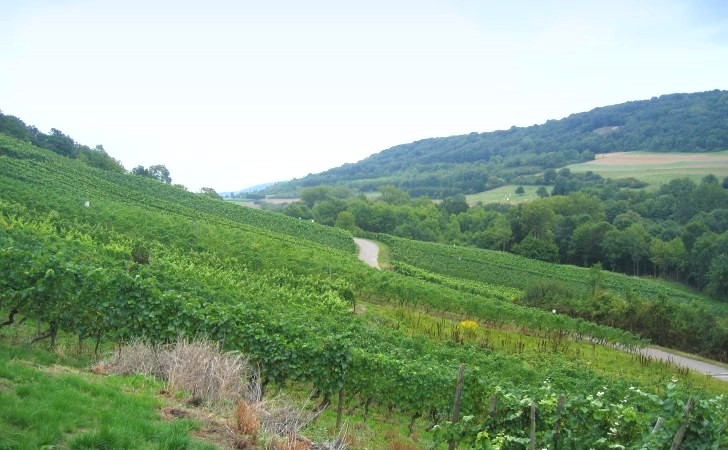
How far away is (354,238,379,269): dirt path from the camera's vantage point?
5997cm

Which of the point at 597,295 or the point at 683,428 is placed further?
the point at 597,295

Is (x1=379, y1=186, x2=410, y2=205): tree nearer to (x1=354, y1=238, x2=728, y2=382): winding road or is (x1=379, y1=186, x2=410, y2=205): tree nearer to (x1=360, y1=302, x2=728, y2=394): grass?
(x1=354, y1=238, x2=728, y2=382): winding road

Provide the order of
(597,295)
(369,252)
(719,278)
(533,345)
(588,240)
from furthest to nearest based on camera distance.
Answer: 1. (588,240)
2. (369,252)
3. (719,278)
4. (597,295)
5. (533,345)

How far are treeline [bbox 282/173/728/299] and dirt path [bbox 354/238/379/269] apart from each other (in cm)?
1310

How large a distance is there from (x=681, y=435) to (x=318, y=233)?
2484 inches

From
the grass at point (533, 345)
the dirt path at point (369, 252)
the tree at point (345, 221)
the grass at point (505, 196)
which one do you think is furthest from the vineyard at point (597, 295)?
the grass at point (505, 196)

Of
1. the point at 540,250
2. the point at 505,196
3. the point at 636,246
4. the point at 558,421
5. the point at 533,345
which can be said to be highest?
the point at 558,421

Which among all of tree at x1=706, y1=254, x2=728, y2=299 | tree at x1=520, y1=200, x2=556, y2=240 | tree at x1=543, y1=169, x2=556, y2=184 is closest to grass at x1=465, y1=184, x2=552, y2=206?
tree at x1=543, y1=169, x2=556, y2=184

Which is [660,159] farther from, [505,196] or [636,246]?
[636,246]

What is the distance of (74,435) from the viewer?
6480mm

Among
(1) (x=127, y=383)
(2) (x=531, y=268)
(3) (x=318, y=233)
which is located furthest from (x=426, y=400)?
(2) (x=531, y=268)

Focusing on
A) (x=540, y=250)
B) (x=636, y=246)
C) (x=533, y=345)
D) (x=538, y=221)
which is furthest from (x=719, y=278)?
(x=533, y=345)

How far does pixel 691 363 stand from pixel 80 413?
39452mm

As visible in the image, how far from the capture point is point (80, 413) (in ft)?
23.0
